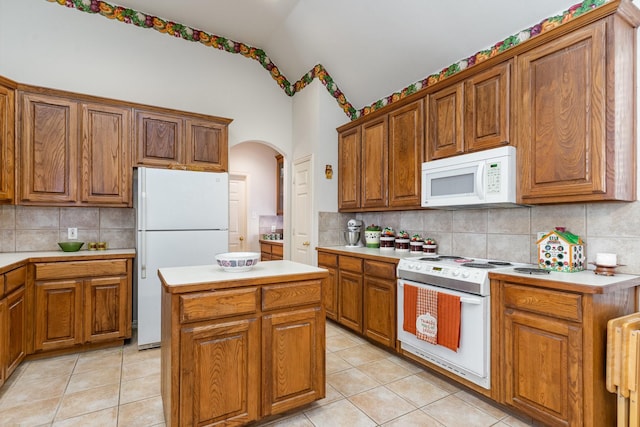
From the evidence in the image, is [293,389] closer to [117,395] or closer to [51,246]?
[117,395]

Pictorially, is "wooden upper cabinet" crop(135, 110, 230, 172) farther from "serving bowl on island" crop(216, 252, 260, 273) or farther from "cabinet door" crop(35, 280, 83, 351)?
"serving bowl on island" crop(216, 252, 260, 273)

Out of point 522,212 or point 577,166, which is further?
point 522,212

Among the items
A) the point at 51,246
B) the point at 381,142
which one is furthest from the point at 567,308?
the point at 51,246

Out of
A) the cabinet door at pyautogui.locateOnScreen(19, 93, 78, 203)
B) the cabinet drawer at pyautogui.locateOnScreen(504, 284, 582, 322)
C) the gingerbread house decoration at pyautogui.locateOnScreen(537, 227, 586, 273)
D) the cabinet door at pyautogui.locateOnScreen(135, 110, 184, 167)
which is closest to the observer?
the cabinet drawer at pyautogui.locateOnScreen(504, 284, 582, 322)

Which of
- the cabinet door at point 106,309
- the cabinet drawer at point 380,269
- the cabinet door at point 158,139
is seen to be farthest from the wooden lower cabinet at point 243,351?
the cabinet door at point 158,139

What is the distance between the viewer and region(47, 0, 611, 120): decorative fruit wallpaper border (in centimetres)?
248

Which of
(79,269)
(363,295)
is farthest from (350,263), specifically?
(79,269)

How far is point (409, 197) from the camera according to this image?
10.7ft

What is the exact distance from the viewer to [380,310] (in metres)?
3.12

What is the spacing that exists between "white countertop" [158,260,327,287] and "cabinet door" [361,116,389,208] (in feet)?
5.50

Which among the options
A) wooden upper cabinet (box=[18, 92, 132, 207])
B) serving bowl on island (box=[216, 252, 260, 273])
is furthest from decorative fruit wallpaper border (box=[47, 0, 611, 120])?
serving bowl on island (box=[216, 252, 260, 273])

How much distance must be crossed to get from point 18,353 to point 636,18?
483cm

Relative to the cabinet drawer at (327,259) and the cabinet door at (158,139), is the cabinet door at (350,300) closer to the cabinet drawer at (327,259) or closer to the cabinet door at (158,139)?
the cabinet drawer at (327,259)

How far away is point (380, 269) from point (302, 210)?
165 cm
